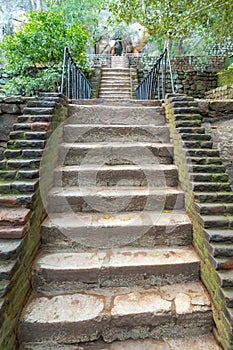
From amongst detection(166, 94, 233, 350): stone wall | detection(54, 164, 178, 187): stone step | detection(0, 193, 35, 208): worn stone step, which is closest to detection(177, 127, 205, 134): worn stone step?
detection(166, 94, 233, 350): stone wall

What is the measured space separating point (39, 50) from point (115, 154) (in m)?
4.24

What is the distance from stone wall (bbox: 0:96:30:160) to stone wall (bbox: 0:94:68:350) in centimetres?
45

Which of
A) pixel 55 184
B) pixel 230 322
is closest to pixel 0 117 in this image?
pixel 55 184

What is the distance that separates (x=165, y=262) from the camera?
5.50ft

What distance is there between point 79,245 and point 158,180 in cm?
103

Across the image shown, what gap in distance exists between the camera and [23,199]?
1651 millimetres

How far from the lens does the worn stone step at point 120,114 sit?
2938 mm

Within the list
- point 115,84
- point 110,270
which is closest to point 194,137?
point 110,270

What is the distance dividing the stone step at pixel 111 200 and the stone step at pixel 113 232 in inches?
6.1

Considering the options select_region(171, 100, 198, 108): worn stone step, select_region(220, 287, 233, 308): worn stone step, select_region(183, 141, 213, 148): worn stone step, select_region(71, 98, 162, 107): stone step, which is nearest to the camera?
select_region(220, 287, 233, 308): worn stone step

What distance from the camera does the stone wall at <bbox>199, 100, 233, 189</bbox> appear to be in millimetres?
2771

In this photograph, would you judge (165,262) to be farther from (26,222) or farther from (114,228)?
(26,222)

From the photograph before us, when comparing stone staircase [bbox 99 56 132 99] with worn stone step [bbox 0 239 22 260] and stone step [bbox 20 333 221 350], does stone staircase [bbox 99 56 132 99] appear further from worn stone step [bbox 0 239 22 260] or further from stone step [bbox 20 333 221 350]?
stone step [bbox 20 333 221 350]

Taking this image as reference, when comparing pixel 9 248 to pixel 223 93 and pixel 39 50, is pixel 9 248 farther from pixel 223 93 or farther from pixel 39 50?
pixel 39 50
